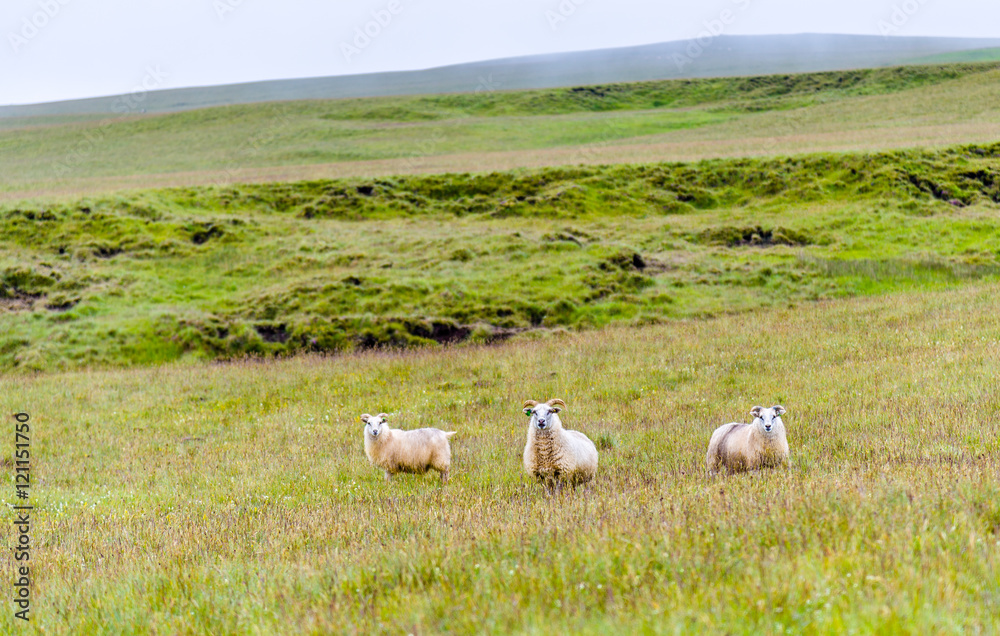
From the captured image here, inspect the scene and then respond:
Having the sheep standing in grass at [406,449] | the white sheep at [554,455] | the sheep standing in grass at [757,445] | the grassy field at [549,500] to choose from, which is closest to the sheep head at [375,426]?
the sheep standing in grass at [406,449]

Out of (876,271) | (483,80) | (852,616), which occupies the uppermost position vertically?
(483,80)

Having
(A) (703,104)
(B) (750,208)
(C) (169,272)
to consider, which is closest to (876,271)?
(B) (750,208)

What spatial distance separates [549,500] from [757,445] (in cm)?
302

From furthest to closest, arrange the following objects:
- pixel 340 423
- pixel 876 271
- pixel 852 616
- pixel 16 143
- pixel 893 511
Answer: pixel 16 143, pixel 876 271, pixel 340 423, pixel 893 511, pixel 852 616

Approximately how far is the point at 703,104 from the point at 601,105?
14.9 metres

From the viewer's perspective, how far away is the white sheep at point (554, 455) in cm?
860

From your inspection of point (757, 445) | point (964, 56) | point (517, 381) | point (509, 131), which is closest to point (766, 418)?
point (757, 445)

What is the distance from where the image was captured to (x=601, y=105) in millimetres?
104625

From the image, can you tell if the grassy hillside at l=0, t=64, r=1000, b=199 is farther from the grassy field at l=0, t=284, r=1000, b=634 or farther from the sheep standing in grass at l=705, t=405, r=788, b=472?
the sheep standing in grass at l=705, t=405, r=788, b=472

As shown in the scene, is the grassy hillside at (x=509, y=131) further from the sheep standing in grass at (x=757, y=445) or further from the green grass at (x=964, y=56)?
the green grass at (x=964, y=56)

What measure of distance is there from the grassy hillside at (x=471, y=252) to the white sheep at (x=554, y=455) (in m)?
13.3

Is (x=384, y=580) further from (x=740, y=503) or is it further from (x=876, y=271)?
(x=876, y=271)

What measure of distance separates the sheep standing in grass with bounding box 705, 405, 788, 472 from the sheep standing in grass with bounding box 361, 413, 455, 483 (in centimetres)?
368

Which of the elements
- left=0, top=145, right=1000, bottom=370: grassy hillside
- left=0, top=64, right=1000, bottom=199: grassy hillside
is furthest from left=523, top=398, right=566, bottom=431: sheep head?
left=0, top=64, right=1000, bottom=199: grassy hillside
